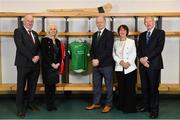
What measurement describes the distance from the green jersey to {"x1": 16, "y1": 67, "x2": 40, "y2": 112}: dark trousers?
0.95 metres

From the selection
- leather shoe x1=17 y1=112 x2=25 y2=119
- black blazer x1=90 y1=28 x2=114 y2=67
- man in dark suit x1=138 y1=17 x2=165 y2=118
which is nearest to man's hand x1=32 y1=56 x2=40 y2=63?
leather shoe x1=17 y1=112 x2=25 y2=119

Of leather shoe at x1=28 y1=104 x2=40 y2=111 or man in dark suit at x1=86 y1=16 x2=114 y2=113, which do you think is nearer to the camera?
man in dark suit at x1=86 y1=16 x2=114 y2=113

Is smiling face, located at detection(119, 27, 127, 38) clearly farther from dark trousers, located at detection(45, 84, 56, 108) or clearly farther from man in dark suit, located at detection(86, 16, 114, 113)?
dark trousers, located at detection(45, 84, 56, 108)

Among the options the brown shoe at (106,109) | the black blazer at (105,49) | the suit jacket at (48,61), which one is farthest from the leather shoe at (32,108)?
the black blazer at (105,49)

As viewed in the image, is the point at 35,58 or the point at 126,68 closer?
the point at 35,58

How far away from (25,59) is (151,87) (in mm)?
2038

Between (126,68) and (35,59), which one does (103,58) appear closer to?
(126,68)

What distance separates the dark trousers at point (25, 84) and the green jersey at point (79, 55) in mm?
946

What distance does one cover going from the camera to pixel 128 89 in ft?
18.8

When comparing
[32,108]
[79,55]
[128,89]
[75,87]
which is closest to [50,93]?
→ [32,108]

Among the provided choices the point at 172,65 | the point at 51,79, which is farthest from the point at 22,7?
the point at 172,65

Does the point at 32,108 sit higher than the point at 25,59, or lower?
lower

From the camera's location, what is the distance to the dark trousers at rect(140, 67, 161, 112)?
552cm

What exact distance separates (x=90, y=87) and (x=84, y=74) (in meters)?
0.68
